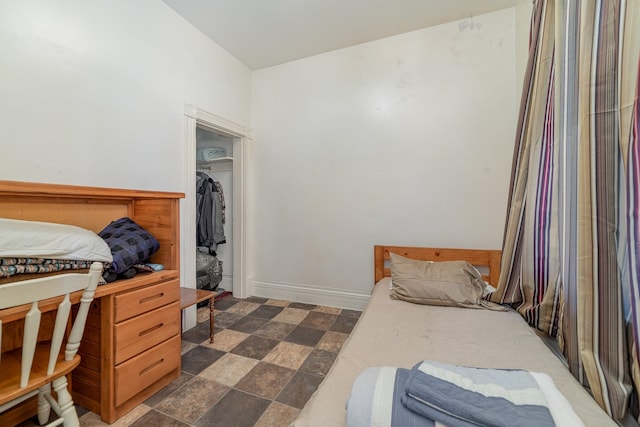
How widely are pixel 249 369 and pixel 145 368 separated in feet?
1.93

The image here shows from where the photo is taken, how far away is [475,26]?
223 centimetres

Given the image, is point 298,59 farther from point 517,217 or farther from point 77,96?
point 517,217

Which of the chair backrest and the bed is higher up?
the chair backrest

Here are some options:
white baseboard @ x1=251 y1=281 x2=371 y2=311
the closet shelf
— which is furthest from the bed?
the closet shelf

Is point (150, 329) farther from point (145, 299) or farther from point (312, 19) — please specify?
point (312, 19)

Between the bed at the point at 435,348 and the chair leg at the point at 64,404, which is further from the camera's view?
the chair leg at the point at 64,404

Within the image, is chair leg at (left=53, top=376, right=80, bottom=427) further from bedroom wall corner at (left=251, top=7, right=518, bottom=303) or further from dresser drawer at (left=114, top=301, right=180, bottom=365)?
bedroom wall corner at (left=251, top=7, right=518, bottom=303)

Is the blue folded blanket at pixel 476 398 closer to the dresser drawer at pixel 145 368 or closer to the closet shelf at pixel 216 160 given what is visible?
the dresser drawer at pixel 145 368

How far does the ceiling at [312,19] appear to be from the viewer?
2.09 m

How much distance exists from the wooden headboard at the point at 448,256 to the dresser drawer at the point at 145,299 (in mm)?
1677

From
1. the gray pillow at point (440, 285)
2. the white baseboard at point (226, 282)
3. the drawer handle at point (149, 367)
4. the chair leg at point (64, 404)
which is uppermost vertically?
the gray pillow at point (440, 285)

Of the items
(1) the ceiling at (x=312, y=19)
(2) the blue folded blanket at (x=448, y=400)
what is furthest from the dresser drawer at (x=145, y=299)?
(1) the ceiling at (x=312, y=19)

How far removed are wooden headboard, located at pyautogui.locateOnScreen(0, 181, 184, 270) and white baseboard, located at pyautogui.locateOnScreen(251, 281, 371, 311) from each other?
147 cm

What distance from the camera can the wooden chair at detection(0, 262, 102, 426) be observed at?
2.73 feet
